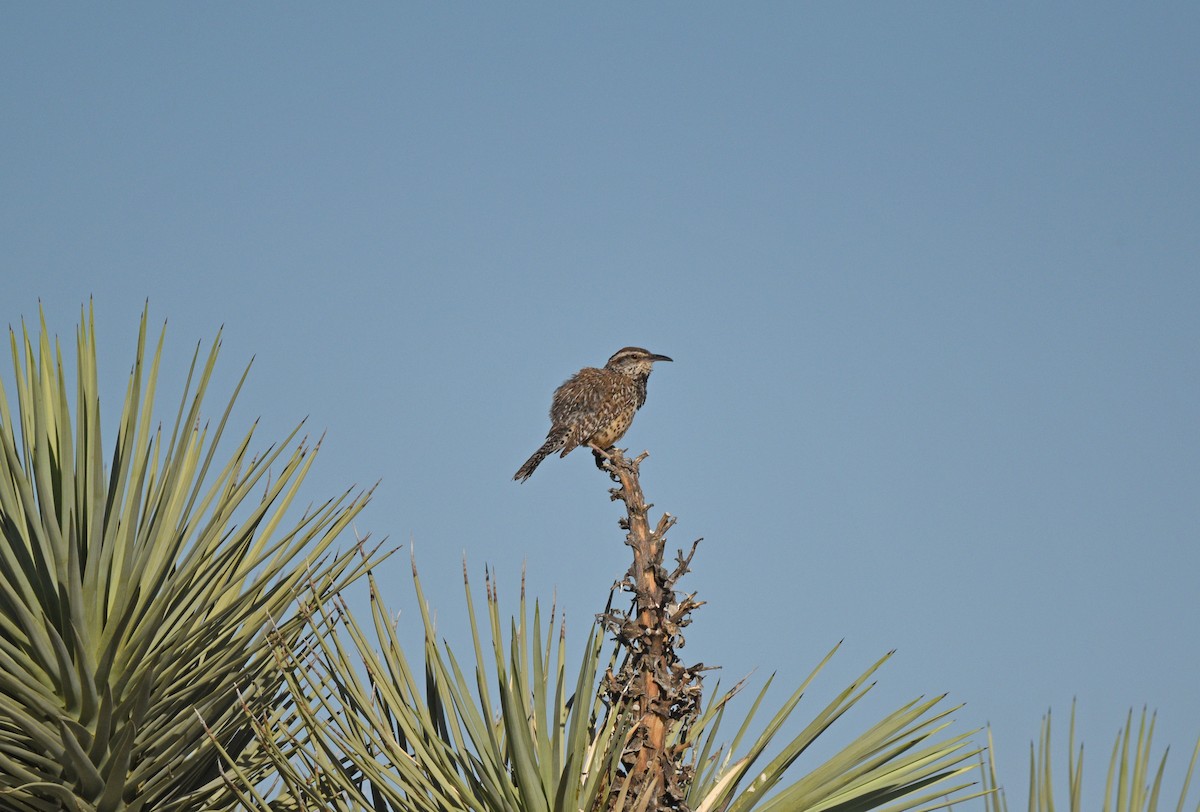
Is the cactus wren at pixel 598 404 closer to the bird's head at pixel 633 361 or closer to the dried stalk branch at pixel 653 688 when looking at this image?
the bird's head at pixel 633 361

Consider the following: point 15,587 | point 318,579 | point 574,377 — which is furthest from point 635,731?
point 574,377

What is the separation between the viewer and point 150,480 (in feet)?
11.2

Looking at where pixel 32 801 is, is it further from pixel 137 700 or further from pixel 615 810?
pixel 615 810


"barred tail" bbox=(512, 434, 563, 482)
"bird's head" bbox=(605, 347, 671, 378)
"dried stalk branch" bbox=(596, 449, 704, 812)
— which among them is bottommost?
"dried stalk branch" bbox=(596, 449, 704, 812)

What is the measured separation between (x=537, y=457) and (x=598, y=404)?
0.51 meters

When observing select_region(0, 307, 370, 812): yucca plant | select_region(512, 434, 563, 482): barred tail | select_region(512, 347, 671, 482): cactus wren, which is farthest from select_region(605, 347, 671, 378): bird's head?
select_region(0, 307, 370, 812): yucca plant

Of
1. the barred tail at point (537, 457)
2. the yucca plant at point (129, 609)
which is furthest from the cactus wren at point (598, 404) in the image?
the yucca plant at point (129, 609)

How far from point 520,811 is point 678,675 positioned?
0.41m

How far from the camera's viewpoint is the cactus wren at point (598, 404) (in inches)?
307

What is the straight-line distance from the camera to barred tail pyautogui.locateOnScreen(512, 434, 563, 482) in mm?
7773

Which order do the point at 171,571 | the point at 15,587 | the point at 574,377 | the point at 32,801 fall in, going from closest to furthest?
1. the point at 32,801
2. the point at 15,587
3. the point at 171,571
4. the point at 574,377

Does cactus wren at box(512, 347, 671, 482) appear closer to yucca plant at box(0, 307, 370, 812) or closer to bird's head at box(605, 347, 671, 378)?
bird's head at box(605, 347, 671, 378)

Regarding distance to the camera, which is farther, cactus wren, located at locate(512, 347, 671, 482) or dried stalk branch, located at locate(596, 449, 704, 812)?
cactus wren, located at locate(512, 347, 671, 482)

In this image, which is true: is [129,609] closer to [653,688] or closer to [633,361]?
[653,688]
